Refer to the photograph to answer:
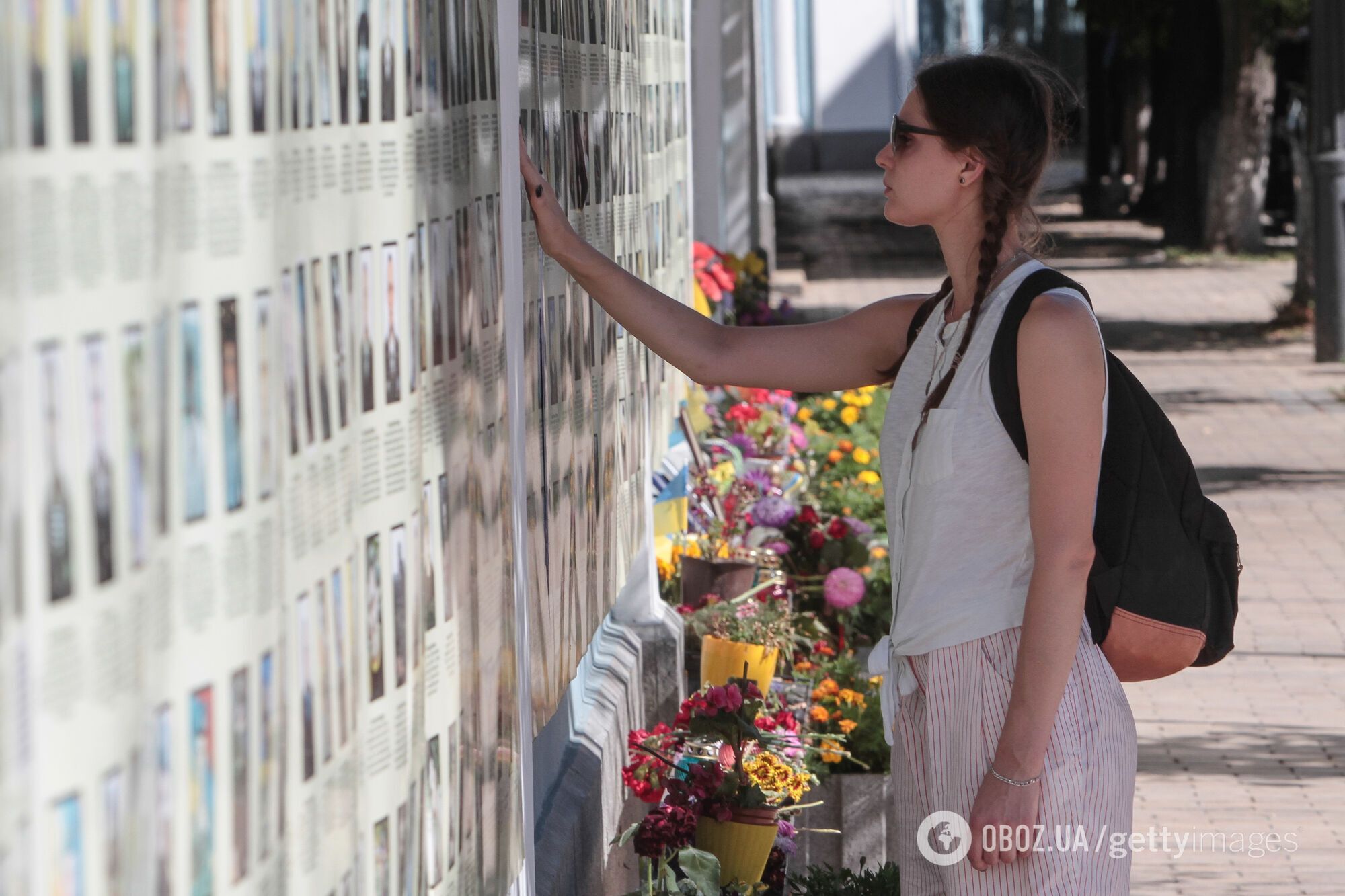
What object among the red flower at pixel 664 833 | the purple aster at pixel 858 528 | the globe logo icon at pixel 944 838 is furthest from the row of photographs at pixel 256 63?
the purple aster at pixel 858 528

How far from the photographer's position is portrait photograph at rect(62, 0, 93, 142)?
32.5 inches

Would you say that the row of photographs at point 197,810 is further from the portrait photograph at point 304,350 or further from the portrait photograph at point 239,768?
the portrait photograph at point 304,350

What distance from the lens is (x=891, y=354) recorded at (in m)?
2.43

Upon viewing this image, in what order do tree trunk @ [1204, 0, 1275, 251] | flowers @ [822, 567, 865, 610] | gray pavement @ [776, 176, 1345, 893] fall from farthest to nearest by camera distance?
tree trunk @ [1204, 0, 1275, 251]
flowers @ [822, 567, 865, 610]
gray pavement @ [776, 176, 1345, 893]

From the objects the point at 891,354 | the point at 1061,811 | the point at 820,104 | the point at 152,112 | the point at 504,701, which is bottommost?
the point at 1061,811

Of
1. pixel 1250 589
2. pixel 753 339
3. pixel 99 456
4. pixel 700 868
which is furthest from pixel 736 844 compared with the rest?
pixel 1250 589

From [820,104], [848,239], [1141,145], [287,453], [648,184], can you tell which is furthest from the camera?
[820,104]

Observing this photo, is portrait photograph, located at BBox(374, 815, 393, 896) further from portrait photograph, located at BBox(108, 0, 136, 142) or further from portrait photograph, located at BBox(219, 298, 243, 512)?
portrait photograph, located at BBox(108, 0, 136, 142)

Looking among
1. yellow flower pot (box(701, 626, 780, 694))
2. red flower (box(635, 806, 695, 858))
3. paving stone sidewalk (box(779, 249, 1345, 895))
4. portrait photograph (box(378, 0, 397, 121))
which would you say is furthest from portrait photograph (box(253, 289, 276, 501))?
paving stone sidewalk (box(779, 249, 1345, 895))

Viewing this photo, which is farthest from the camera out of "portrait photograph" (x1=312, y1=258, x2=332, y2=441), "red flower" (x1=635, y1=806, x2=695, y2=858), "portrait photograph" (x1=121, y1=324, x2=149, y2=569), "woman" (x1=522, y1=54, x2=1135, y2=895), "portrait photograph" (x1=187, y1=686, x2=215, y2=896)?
"red flower" (x1=635, y1=806, x2=695, y2=858)

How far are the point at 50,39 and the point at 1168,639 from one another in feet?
5.34

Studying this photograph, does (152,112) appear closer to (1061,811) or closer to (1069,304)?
(1069,304)

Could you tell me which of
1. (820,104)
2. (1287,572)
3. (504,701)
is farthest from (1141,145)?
(504,701)

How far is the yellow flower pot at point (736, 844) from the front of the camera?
10.2 ft
